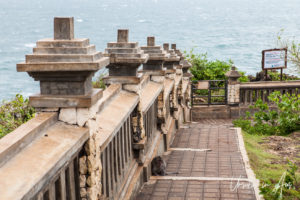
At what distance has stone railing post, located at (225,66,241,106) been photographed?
61.9 feet

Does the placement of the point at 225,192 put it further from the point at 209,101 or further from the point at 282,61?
the point at 282,61

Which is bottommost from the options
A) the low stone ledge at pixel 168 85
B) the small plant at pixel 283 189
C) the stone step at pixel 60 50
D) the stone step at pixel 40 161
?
the small plant at pixel 283 189

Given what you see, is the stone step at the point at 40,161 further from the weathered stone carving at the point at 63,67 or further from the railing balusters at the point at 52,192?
the weathered stone carving at the point at 63,67

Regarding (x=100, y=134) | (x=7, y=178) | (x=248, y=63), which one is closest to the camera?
(x=7, y=178)

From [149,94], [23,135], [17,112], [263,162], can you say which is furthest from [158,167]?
[23,135]

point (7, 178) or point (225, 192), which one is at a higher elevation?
point (7, 178)

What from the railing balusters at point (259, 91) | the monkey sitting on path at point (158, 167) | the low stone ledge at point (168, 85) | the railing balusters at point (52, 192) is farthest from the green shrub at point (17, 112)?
the railing balusters at point (259, 91)

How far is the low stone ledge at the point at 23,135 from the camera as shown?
3.29 metres

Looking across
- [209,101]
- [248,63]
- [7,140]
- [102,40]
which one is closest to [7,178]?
[7,140]

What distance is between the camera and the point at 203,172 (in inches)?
346

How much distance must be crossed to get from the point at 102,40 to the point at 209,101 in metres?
76.6

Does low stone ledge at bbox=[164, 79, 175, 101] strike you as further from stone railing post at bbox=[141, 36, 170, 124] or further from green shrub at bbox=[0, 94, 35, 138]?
green shrub at bbox=[0, 94, 35, 138]

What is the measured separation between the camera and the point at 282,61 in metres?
21.3

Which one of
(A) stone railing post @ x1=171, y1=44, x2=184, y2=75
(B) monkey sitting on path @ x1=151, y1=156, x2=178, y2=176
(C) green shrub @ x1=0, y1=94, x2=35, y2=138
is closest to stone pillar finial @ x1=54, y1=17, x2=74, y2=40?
(B) monkey sitting on path @ x1=151, y1=156, x2=178, y2=176
